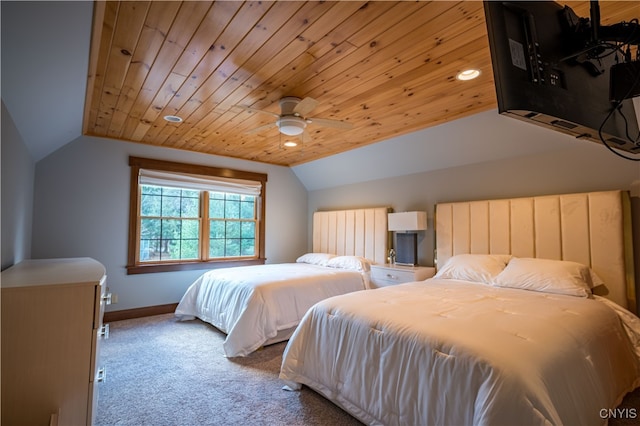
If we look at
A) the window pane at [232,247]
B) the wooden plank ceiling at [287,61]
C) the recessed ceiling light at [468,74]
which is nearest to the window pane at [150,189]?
the wooden plank ceiling at [287,61]

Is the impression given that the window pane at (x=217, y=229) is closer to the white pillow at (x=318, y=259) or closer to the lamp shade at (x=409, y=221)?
the white pillow at (x=318, y=259)

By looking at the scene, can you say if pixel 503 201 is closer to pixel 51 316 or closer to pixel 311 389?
pixel 311 389

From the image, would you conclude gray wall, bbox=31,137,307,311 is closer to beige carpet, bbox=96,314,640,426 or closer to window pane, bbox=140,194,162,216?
window pane, bbox=140,194,162,216

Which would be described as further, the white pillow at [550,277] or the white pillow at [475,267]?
the white pillow at [475,267]

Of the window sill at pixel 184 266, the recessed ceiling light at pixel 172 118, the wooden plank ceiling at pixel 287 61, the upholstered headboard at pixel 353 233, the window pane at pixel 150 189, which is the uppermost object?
the recessed ceiling light at pixel 172 118

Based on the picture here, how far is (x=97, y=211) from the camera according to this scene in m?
4.10

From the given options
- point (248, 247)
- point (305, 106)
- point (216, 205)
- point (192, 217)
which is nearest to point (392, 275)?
point (305, 106)

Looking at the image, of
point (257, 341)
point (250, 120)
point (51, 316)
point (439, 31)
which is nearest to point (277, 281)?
point (257, 341)

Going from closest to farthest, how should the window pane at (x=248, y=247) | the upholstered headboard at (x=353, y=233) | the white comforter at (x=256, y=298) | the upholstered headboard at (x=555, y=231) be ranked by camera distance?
1. the upholstered headboard at (x=555, y=231)
2. the white comforter at (x=256, y=298)
3. the upholstered headboard at (x=353, y=233)
4. the window pane at (x=248, y=247)

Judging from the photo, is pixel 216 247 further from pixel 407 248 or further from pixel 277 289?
pixel 407 248

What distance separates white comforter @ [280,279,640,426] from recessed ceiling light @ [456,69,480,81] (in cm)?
174

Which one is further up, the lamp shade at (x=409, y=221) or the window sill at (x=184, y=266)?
the lamp shade at (x=409, y=221)

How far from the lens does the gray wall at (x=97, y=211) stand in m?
3.78

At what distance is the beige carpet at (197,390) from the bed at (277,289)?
24cm
